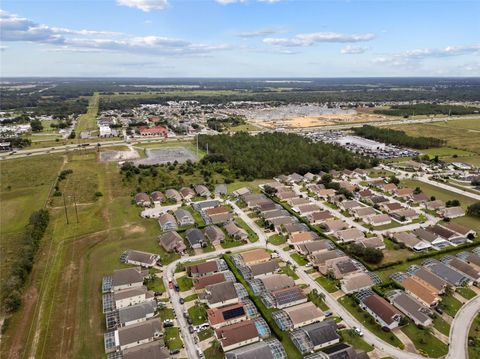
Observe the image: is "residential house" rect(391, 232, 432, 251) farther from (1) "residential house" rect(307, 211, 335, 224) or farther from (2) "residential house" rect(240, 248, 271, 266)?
(2) "residential house" rect(240, 248, 271, 266)

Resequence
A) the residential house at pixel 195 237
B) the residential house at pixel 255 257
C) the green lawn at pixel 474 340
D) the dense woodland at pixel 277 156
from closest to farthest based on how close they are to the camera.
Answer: the green lawn at pixel 474 340
the residential house at pixel 255 257
the residential house at pixel 195 237
the dense woodland at pixel 277 156

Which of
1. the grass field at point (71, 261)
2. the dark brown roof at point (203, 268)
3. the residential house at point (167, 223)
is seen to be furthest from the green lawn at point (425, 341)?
the residential house at point (167, 223)

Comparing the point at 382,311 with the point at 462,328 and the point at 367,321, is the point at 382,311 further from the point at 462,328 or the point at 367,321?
the point at 462,328

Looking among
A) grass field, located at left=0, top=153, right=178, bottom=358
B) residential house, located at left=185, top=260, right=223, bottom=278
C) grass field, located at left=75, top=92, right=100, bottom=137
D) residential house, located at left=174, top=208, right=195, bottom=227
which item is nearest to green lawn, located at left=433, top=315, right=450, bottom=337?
residential house, located at left=185, top=260, right=223, bottom=278

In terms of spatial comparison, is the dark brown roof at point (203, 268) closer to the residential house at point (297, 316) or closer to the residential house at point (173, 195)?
the residential house at point (297, 316)

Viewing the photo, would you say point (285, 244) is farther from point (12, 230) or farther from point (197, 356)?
point (12, 230)

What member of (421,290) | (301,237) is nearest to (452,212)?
(421,290)

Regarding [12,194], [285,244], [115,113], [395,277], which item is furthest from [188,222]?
[115,113]
